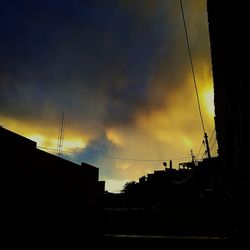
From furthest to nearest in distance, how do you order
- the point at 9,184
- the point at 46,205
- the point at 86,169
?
1. the point at 86,169
2. the point at 46,205
3. the point at 9,184

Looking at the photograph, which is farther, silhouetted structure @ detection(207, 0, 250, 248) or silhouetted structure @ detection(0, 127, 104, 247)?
silhouetted structure @ detection(0, 127, 104, 247)

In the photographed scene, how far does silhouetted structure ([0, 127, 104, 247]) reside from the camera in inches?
346

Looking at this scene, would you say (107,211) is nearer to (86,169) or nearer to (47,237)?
(86,169)

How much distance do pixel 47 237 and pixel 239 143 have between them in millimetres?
9664

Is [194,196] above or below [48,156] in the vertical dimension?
below

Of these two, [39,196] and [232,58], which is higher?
[232,58]

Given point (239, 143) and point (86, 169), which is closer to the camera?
point (239, 143)

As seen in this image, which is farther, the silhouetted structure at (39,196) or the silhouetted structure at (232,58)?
the silhouetted structure at (39,196)

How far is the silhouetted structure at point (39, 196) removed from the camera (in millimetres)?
8789

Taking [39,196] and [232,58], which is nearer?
[232,58]

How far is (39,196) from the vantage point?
34.3ft

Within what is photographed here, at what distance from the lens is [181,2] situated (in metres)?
6.13

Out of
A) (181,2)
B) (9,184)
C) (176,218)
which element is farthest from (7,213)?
(176,218)

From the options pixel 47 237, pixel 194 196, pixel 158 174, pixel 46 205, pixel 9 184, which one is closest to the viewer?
pixel 9 184
